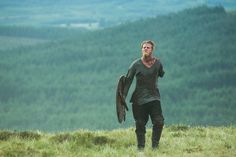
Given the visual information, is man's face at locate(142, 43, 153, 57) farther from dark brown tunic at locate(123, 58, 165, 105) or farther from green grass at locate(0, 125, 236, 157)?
green grass at locate(0, 125, 236, 157)

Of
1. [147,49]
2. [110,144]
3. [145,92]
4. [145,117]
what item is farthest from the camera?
[110,144]

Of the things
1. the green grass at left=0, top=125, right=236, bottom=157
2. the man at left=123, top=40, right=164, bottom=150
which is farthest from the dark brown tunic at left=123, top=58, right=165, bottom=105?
the green grass at left=0, top=125, right=236, bottom=157

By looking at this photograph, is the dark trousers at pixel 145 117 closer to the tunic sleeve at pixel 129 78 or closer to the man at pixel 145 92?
the man at pixel 145 92

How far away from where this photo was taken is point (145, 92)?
1355 cm

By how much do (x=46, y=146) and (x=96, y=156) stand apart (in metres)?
1.57

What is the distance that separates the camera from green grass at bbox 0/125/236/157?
12.9m

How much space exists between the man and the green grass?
0.50m

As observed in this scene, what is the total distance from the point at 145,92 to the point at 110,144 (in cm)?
165

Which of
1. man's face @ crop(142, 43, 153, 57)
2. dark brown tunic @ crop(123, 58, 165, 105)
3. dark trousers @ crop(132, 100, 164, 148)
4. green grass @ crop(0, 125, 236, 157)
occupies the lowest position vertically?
green grass @ crop(0, 125, 236, 157)

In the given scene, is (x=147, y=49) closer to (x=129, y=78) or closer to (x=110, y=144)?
(x=129, y=78)

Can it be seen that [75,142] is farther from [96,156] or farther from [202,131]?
[202,131]

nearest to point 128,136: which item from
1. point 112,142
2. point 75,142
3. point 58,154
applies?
point 112,142

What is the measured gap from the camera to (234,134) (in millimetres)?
16156

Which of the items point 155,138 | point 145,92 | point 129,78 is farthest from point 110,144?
point 129,78
